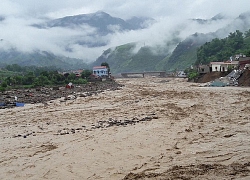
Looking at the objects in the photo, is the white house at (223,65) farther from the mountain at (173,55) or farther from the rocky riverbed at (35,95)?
the mountain at (173,55)

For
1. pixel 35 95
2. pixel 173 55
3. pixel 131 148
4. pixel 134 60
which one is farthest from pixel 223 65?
pixel 134 60

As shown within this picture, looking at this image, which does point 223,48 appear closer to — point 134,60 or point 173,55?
point 173,55

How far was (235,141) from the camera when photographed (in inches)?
346

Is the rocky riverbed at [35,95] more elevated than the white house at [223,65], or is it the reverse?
the white house at [223,65]

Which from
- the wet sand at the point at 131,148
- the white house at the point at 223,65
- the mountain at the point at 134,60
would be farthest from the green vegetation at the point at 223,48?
the mountain at the point at 134,60

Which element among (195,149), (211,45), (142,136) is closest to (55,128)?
(142,136)

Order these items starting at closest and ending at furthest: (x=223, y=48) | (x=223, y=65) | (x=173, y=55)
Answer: (x=223, y=65)
(x=223, y=48)
(x=173, y=55)

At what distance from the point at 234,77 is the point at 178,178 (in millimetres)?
35841

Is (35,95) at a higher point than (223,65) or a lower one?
lower

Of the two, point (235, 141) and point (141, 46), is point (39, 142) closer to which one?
point (235, 141)

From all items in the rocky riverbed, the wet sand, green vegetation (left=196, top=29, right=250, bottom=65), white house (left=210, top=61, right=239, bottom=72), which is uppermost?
green vegetation (left=196, top=29, right=250, bottom=65)

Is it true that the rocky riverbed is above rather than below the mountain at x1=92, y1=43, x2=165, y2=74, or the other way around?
below

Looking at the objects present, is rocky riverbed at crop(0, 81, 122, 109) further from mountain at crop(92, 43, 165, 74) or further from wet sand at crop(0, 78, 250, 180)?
mountain at crop(92, 43, 165, 74)

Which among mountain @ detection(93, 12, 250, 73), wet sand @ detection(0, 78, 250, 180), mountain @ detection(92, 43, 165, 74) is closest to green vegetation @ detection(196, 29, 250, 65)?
mountain @ detection(93, 12, 250, 73)
